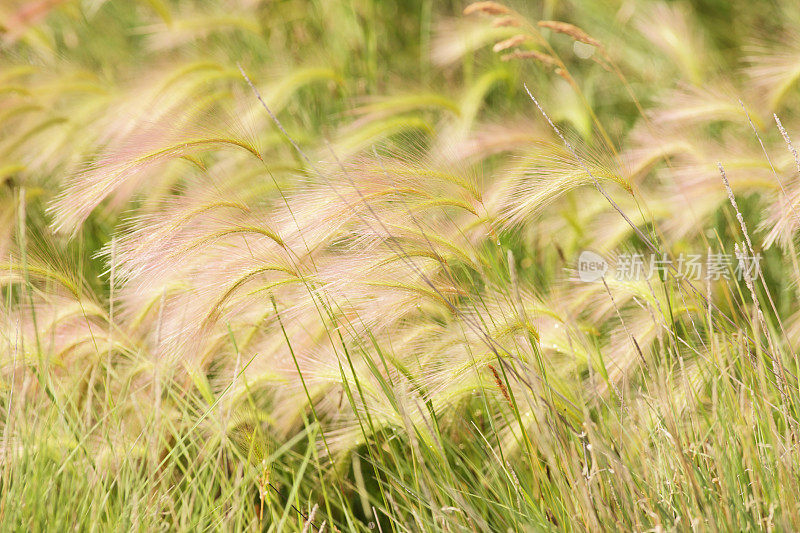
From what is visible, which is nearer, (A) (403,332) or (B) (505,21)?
(A) (403,332)

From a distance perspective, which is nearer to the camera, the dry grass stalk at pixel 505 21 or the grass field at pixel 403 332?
the grass field at pixel 403 332

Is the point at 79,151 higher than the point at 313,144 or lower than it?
higher

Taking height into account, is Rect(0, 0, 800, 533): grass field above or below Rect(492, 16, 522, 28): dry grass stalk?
below

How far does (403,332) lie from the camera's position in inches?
60.1

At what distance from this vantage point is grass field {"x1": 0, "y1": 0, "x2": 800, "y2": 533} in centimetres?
120

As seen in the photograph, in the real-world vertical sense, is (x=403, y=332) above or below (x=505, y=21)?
below

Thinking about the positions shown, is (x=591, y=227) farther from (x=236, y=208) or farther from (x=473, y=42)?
(x=236, y=208)

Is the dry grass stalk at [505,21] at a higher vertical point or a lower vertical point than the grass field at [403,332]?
higher

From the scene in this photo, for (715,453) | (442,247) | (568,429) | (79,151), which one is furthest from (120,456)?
(79,151)

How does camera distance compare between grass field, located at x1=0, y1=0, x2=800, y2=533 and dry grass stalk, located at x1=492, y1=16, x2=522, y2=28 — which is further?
dry grass stalk, located at x1=492, y1=16, x2=522, y2=28

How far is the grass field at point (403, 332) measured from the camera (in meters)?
1.20

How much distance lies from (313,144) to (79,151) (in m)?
0.80

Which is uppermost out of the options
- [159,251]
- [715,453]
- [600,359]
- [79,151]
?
[79,151]

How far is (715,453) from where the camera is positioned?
3.67 feet
